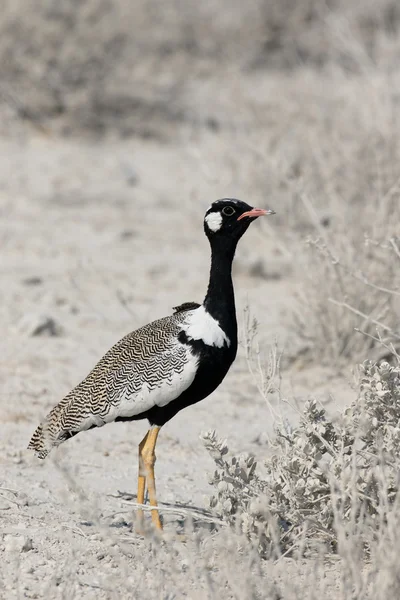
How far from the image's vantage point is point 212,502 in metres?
3.59

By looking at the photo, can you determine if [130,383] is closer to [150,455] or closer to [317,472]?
[150,455]

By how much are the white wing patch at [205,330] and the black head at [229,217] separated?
0.97ft

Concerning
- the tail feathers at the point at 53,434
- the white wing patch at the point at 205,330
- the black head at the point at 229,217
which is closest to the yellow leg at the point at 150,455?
the tail feathers at the point at 53,434

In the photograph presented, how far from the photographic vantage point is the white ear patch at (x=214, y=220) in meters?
3.88

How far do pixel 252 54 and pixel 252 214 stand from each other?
11068 mm

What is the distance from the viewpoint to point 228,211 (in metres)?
3.87

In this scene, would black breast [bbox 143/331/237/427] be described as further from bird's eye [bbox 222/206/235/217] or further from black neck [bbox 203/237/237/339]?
bird's eye [bbox 222/206/235/217]

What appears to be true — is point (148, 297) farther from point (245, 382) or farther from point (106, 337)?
point (245, 382)

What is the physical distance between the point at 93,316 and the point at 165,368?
10.0 feet

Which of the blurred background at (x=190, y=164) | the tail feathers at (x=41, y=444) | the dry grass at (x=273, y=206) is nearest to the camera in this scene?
the dry grass at (x=273, y=206)

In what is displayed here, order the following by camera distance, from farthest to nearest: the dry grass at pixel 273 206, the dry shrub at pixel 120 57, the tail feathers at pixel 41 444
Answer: the dry shrub at pixel 120 57 < the tail feathers at pixel 41 444 < the dry grass at pixel 273 206

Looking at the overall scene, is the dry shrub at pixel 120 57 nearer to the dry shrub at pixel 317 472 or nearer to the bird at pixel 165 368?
the bird at pixel 165 368

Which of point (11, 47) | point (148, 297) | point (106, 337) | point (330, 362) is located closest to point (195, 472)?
point (330, 362)

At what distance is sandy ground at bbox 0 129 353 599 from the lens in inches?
144
